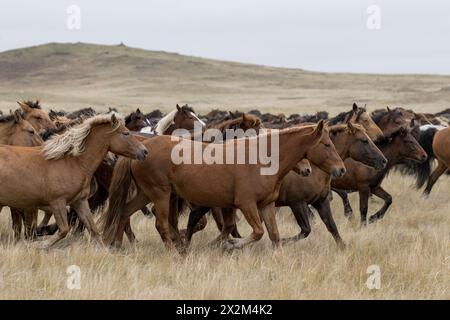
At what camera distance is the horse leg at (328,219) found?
28.0 ft

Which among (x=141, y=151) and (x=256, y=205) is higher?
(x=141, y=151)

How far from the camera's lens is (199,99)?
62.7 m

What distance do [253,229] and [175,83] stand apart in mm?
70132

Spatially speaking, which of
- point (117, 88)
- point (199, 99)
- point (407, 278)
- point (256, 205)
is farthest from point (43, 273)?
point (117, 88)

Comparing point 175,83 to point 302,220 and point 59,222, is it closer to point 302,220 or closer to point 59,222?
point 302,220

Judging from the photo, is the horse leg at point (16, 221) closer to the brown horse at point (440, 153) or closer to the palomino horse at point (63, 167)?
Answer: the palomino horse at point (63, 167)

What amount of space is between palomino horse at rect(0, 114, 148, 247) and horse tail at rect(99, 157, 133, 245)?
0.54 metres

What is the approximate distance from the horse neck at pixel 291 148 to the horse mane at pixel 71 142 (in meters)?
1.87

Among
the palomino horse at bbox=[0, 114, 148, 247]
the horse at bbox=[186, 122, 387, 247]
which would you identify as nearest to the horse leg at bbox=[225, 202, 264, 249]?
the horse at bbox=[186, 122, 387, 247]

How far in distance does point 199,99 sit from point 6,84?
27.5 m

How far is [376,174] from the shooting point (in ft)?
35.6

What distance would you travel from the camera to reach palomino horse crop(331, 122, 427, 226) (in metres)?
10.8

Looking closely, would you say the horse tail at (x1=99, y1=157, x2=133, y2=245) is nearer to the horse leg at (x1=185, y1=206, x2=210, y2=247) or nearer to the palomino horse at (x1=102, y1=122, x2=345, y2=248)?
the palomino horse at (x1=102, y1=122, x2=345, y2=248)
